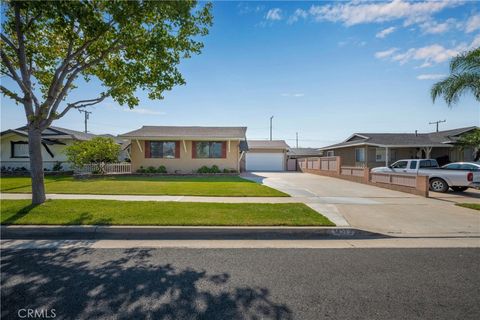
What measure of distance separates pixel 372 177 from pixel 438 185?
3.17 metres

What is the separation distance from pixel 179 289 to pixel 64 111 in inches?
289

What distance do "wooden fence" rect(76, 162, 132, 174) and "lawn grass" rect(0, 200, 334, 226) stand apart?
11156 mm

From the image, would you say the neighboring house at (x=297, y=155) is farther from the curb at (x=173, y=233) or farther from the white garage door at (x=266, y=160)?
the curb at (x=173, y=233)

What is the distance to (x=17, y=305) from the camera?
2.81 meters

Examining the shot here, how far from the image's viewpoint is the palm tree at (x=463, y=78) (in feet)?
33.0

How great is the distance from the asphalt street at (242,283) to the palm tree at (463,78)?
30.1 feet

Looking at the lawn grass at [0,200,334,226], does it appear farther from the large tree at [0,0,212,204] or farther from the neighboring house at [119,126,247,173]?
the neighboring house at [119,126,247,173]

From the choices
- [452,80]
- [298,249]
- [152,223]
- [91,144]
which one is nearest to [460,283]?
[298,249]

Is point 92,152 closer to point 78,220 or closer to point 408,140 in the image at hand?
point 78,220

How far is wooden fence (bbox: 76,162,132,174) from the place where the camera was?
18219mm

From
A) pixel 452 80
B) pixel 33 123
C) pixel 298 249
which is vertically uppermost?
pixel 452 80

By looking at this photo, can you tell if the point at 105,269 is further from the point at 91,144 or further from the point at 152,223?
the point at 91,144

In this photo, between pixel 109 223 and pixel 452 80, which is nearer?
pixel 109 223

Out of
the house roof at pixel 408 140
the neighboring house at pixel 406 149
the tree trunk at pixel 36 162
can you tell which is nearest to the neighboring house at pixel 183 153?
the house roof at pixel 408 140
